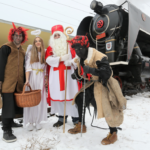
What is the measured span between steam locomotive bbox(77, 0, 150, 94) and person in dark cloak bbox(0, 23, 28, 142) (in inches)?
107

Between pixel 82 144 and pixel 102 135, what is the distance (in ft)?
1.50

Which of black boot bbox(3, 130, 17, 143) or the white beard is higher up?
the white beard

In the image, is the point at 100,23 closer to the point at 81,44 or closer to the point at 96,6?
the point at 96,6

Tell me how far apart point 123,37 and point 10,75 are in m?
3.91

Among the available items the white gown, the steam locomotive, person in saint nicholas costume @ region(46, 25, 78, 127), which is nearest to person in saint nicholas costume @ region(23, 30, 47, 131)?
the white gown

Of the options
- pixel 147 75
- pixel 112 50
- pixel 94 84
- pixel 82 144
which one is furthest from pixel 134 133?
pixel 147 75

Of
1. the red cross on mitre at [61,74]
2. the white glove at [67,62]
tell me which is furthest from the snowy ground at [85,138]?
the white glove at [67,62]

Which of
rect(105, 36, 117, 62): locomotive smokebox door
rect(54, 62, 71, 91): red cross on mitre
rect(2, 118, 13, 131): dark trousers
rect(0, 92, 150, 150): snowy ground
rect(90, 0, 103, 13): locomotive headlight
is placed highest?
rect(90, 0, 103, 13): locomotive headlight

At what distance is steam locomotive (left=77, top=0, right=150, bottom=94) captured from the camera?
4109 mm

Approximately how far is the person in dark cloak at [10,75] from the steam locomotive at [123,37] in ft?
8.95

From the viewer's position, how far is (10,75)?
222cm

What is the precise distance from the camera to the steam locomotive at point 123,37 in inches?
162

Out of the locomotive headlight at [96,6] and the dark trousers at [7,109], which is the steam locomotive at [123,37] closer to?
the locomotive headlight at [96,6]

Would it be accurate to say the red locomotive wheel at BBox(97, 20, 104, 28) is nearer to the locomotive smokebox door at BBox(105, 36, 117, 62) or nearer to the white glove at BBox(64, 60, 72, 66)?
the locomotive smokebox door at BBox(105, 36, 117, 62)
